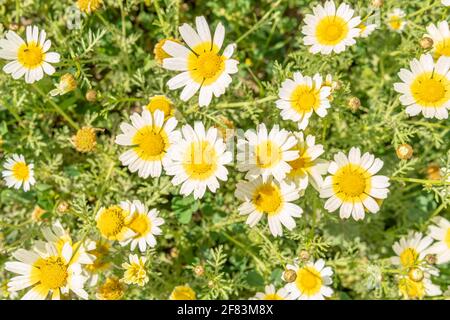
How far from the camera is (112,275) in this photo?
119 inches

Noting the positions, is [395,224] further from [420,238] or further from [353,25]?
[353,25]

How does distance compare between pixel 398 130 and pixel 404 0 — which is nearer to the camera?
pixel 398 130

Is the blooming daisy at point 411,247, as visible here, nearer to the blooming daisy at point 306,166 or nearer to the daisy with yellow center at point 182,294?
the blooming daisy at point 306,166

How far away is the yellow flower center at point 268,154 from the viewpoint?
2617mm

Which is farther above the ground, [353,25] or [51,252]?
[353,25]

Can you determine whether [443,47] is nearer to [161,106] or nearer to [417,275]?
[417,275]

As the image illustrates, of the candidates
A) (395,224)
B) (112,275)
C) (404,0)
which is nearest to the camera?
(112,275)


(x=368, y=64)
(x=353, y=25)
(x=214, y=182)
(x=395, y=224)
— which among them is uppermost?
(x=368, y=64)

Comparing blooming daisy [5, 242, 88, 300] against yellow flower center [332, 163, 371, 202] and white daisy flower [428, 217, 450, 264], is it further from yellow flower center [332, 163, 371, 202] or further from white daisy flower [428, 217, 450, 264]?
white daisy flower [428, 217, 450, 264]

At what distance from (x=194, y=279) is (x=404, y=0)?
2.47m

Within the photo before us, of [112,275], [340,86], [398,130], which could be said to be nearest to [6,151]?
[112,275]

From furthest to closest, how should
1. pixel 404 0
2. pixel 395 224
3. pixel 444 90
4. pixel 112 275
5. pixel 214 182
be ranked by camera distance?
pixel 395 224, pixel 404 0, pixel 112 275, pixel 444 90, pixel 214 182

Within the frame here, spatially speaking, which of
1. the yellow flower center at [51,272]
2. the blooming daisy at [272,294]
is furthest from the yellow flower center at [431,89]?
the yellow flower center at [51,272]

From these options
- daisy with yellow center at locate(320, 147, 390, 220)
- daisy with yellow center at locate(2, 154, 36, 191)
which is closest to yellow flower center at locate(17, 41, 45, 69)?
daisy with yellow center at locate(2, 154, 36, 191)
